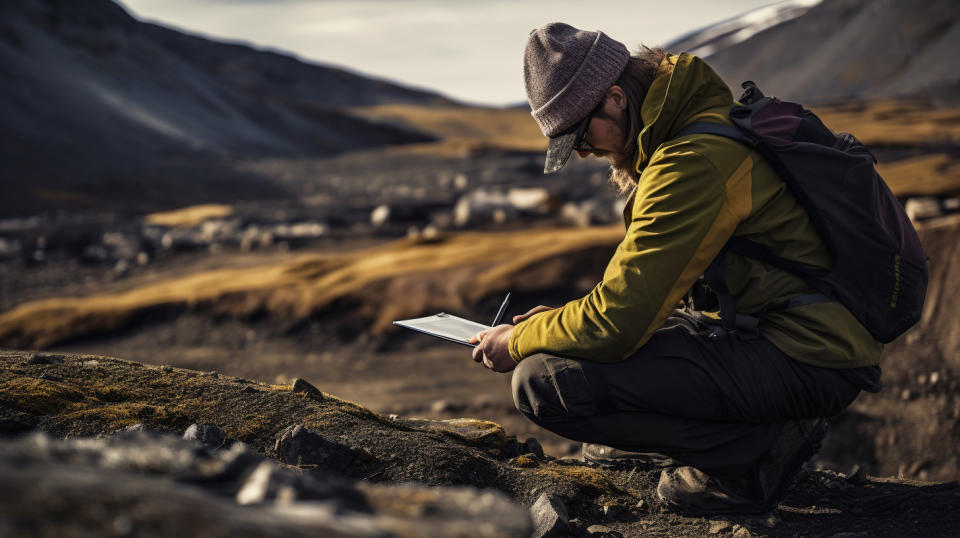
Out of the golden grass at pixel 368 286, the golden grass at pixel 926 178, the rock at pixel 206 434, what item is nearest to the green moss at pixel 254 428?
the rock at pixel 206 434

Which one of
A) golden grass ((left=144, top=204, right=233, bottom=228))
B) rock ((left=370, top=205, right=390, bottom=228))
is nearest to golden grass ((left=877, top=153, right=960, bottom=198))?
rock ((left=370, top=205, right=390, bottom=228))

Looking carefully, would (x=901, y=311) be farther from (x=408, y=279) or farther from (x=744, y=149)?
(x=408, y=279)

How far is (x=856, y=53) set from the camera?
3282 inches

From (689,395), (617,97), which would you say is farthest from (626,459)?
(617,97)

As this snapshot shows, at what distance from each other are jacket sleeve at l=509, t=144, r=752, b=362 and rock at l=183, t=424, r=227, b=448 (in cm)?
127

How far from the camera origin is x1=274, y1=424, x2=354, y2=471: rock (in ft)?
8.70

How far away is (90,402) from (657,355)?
203cm

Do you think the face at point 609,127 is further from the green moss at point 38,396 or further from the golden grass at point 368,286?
the golden grass at point 368,286

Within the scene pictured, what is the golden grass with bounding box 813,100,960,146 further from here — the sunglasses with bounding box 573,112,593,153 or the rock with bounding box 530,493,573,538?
the rock with bounding box 530,493,573,538

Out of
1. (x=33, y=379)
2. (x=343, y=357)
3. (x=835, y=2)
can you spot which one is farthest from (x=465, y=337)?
(x=835, y=2)

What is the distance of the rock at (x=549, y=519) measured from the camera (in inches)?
93.5

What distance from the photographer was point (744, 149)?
2221mm

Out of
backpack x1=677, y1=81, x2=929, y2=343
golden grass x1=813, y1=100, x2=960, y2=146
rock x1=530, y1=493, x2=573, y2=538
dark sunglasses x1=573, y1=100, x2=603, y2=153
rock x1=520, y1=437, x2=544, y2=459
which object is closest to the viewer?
backpack x1=677, y1=81, x2=929, y2=343

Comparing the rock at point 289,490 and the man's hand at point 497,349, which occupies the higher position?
the rock at point 289,490
